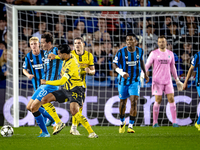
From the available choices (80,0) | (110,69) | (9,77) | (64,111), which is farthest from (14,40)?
(80,0)

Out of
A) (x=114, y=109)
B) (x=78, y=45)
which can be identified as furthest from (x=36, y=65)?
(x=114, y=109)

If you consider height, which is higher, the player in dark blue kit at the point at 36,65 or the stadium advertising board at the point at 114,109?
the player in dark blue kit at the point at 36,65

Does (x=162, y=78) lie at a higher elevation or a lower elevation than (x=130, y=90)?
higher

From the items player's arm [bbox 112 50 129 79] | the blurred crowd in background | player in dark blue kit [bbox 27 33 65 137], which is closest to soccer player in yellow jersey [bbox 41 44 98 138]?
player in dark blue kit [bbox 27 33 65 137]

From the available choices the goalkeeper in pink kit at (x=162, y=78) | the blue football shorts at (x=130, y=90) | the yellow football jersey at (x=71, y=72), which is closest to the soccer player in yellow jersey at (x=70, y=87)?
the yellow football jersey at (x=71, y=72)

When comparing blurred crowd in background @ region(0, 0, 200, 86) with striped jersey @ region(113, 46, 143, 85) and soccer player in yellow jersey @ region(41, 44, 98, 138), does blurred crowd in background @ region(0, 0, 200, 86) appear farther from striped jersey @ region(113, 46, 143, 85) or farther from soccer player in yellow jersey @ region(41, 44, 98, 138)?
soccer player in yellow jersey @ region(41, 44, 98, 138)

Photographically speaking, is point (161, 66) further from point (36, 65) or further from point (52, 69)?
point (36, 65)

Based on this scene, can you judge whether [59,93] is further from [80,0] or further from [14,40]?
[80,0]

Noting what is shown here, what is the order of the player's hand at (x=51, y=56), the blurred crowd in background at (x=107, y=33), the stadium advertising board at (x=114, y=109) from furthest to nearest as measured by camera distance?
1. the blurred crowd in background at (x=107, y=33)
2. the stadium advertising board at (x=114, y=109)
3. the player's hand at (x=51, y=56)

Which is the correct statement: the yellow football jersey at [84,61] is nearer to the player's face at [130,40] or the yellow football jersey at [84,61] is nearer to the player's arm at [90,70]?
the player's arm at [90,70]

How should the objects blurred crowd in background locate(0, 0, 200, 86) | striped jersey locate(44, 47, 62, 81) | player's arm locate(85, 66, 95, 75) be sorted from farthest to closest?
1. blurred crowd in background locate(0, 0, 200, 86)
2. striped jersey locate(44, 47, 62, 81)
3. player's arm locate(85, 66, 95, 75)

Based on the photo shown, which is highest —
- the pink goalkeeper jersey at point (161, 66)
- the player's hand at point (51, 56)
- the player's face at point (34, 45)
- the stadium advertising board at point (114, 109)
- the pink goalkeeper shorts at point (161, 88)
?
the player's face at point (34, 45)

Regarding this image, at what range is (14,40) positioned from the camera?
7.49m

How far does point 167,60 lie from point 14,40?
319 centimetres
